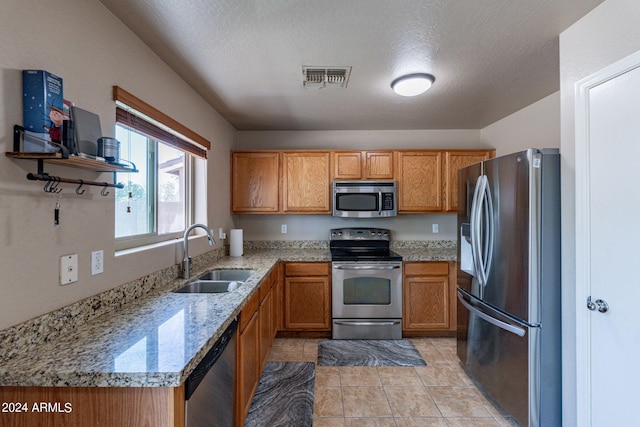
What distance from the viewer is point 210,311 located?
4.79ft

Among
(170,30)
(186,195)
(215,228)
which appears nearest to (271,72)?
(170,30)

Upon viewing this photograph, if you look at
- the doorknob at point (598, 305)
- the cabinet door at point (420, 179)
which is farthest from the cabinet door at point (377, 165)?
the doorknob at point (598, 305)

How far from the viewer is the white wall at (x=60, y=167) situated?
100 centimetres

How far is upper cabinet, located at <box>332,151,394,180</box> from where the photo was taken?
345cm

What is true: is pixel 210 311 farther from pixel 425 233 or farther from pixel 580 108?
pixel 425 233

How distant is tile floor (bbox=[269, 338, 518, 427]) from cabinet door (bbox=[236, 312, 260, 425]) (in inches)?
19.4

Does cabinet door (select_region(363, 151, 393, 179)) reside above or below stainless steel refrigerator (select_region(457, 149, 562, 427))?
above

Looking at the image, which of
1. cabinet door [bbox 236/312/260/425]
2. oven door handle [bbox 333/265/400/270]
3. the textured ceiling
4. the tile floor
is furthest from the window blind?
the tile floor

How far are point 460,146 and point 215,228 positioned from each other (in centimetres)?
315

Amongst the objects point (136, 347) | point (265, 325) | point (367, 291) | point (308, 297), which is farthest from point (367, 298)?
point (136, 347)

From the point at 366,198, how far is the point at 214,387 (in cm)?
249

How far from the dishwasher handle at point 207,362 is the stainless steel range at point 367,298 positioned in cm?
172

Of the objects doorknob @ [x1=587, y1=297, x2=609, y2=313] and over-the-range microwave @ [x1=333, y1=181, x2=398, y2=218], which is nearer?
doorknob @ [x1=587, y1=297, x2=609, y2=313]

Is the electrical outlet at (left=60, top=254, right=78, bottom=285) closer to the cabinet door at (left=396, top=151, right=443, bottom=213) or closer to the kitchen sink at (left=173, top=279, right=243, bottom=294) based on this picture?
the kitchen sink at (left=173, top=279, right=243, bottom=294)
